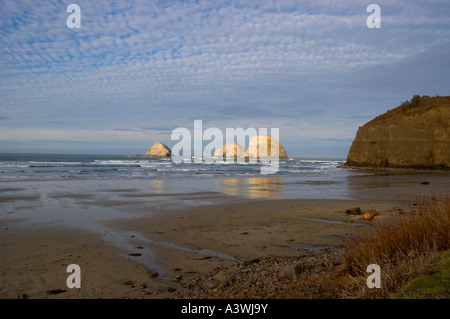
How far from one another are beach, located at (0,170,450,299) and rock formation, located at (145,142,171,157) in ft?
513

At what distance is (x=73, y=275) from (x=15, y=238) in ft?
11.7

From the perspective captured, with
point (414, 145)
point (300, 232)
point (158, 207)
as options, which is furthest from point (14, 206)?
point (414, 145)

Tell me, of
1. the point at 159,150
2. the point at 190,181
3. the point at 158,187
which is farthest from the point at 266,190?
the point at 159,150

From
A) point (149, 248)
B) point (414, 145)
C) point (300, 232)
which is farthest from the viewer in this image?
point (414, 145)

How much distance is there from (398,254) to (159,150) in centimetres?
17000

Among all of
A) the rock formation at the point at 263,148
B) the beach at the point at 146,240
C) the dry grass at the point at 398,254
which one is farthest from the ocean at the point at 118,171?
the rock formation at the point at 263,148

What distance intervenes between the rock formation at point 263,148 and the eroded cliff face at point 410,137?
97.6 m

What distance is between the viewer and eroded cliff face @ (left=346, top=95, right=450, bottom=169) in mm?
37750

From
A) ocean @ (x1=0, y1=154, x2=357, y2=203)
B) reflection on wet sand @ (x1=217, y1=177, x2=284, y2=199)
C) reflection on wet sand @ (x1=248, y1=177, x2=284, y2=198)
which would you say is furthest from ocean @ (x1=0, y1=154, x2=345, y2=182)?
reflection on wet sand @ (x1=248, y1=177, x2=284, y2=198)

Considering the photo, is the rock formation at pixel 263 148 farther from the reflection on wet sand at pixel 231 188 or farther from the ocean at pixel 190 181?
the reflection on wet sand at pixel 231 188

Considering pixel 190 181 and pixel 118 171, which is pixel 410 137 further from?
pixel 118 171

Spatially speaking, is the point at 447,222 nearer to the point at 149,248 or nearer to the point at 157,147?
the point at 149,248

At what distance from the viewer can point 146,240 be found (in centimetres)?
760
